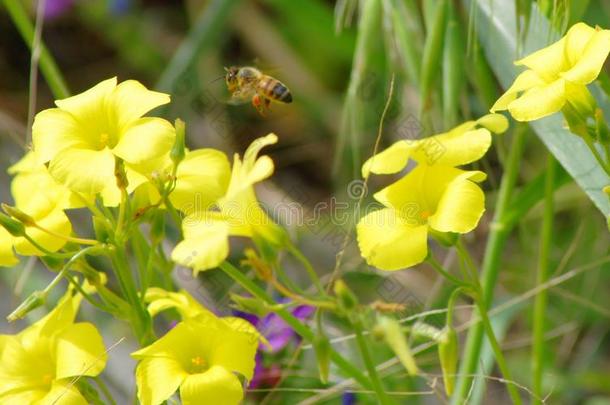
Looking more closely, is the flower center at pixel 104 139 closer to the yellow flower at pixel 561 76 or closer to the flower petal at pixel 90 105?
the flower petal at pixel 90 105

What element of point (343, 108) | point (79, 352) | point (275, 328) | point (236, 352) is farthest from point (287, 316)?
point (343, 108)

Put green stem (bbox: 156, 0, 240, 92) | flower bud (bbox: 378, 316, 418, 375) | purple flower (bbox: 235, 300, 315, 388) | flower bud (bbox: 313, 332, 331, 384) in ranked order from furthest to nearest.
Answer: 1. green stem (bbox: 156, 0, 240, 92)
2. purple flower (bbox: 235, 300, 315, 388)
3. flower bud (bbox: 313, 332, 331, 384)
4. flower bud (bbox: 378, 316, 418, 375)

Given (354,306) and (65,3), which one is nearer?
(354,306)

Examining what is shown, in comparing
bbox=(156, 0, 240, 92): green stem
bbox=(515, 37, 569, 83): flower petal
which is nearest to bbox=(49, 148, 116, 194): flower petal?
bbox=(515, 37, 569, 83): flower petal

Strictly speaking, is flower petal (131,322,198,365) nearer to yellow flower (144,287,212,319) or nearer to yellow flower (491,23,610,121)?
yellow flower (144,287,212,319)

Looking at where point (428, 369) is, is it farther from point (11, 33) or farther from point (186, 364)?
point (11, 33)

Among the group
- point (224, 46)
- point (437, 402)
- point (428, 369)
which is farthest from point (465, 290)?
point (224, 46)
